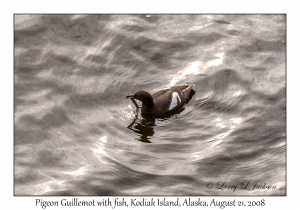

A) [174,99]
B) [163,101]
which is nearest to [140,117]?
[163,101]

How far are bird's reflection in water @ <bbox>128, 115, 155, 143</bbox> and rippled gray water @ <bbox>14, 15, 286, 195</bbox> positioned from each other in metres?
0.02

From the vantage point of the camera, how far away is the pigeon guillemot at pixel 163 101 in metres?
11.6

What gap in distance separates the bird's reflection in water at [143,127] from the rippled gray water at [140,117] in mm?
24

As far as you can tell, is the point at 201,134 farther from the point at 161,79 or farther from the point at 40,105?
the point at 40,105

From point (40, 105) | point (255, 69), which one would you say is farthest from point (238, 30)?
point (40, 105)

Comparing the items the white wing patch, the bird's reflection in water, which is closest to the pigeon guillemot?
the white wing patch

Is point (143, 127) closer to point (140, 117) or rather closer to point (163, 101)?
point (140, 117)

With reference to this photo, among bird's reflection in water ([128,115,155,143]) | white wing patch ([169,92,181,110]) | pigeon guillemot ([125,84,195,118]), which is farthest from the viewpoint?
white wing patch ([169,92,181,110])

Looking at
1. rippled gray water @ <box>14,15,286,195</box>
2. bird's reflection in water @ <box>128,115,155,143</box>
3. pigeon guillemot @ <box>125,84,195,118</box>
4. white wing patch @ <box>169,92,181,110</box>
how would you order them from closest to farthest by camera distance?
rippled gray water @ <box>14,15,286,195</box>
bird's reflection in water @ <box>128,115,155,143</box>
pigeon guillemot @ <box>125,84,195,118</box>
white wing patch @ <box>169,92,181,110</box>

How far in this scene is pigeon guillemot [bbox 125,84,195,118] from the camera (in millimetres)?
11586

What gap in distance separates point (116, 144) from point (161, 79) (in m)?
2.57

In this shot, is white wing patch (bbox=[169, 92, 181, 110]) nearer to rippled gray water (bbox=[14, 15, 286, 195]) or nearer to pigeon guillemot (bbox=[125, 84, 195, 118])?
pigeon guillemot (bbox=[125, 84, 195, 118])

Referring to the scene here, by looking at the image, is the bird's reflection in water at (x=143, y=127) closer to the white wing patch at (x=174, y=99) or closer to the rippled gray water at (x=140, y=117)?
the rippled gray water at (x=140, y=117)

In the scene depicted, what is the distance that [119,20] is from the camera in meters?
14.1
